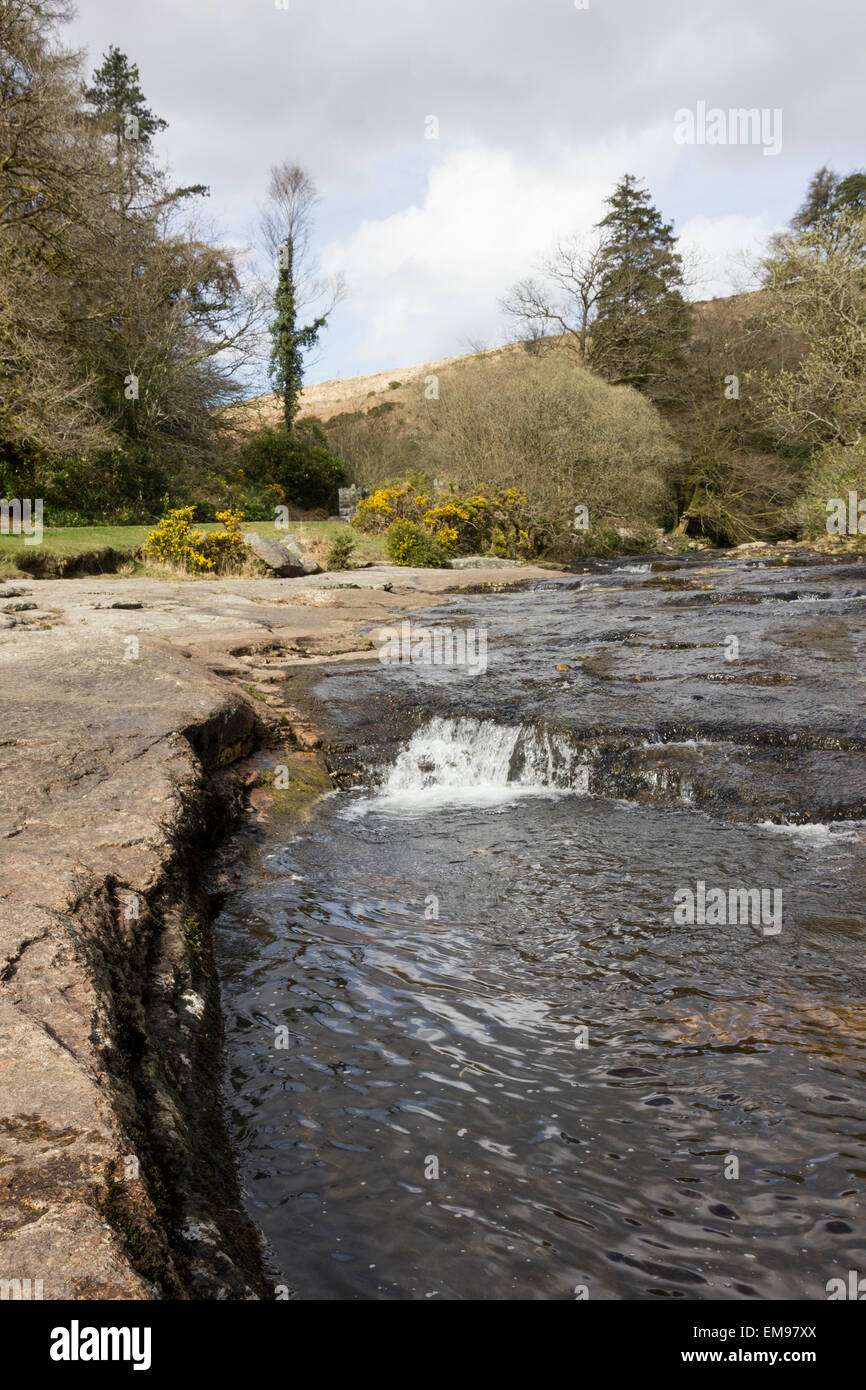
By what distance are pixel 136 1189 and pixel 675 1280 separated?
143 centimetres

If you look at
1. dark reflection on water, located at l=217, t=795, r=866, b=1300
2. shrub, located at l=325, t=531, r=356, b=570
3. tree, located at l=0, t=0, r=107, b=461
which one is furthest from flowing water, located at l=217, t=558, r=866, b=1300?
tree, located at l=0, t=0, r=107, b=461

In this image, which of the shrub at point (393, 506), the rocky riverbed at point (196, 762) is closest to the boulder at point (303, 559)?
the rocky riverbed at point (196, 762)

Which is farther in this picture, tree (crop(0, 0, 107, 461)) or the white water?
tree (crop(0, 0, 107, 461))

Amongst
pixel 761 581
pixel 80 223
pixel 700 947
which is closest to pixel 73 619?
pixel 700 947

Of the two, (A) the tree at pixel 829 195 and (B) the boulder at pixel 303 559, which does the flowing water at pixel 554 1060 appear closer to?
(B) the boulder at pixel 303 559

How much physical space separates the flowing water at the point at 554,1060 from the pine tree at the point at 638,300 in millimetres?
38943

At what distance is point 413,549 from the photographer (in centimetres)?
2170

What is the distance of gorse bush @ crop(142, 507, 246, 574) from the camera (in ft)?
56.8

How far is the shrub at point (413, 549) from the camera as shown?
2161cm

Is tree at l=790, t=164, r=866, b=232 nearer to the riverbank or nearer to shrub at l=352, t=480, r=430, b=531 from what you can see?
shrub at l=352, t=480, r=430, b=531

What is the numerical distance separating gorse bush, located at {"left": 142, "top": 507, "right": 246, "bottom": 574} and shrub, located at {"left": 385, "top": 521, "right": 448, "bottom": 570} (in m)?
4.97

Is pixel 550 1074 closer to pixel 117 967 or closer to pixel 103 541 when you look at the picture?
pixel 117 967

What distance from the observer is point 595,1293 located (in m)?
2.30
